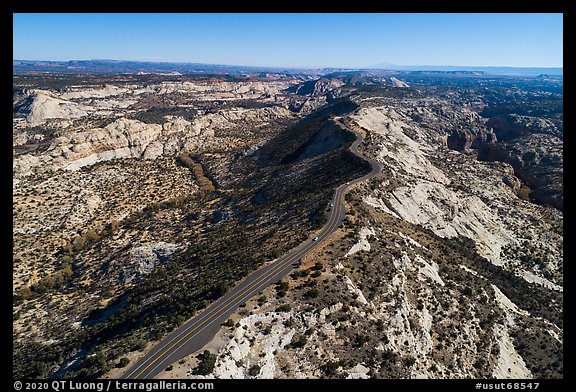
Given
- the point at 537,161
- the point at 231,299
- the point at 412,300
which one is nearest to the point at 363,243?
the point at 412,300

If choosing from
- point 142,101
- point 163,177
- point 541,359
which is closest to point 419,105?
point 163,177

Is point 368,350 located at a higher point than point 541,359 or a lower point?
higher

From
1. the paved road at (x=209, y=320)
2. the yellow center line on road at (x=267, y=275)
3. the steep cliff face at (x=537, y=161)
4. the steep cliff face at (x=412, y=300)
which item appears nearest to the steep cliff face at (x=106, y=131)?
the yellow center line on road at (x=267, y=275)

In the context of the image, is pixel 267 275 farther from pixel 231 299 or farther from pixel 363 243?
pixel 363 243

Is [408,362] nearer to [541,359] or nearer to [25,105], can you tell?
[541,359]

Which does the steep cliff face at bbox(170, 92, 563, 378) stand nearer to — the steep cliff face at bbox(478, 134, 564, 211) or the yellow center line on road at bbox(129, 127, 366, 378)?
the yellow center line on road at bbox(129, 127, 366, 378)

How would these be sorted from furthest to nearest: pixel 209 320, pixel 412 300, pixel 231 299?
1. pixel 412 300
2. pixel 231 299
3. pixel 209 320

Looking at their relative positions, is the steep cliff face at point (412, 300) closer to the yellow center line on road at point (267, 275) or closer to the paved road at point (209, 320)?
the paved road at point (209, 320)
